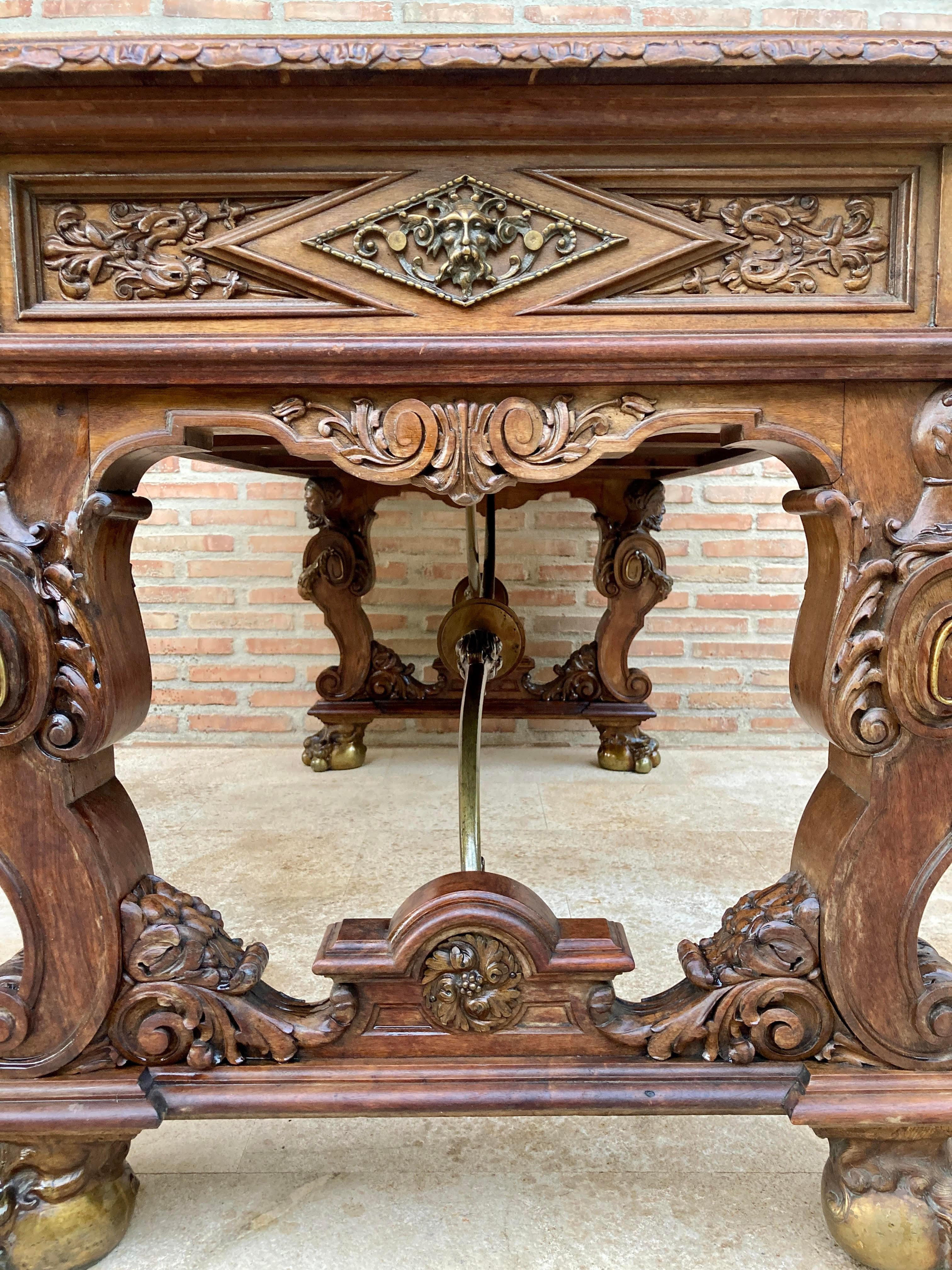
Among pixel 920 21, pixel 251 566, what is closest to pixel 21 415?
pixel 251 566

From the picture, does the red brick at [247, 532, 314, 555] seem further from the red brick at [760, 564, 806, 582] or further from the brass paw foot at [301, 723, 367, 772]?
the red brick at [760, 564, 806, 582]

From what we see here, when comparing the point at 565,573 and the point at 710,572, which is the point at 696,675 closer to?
the point at 710,572

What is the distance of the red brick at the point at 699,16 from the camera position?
2195 mm

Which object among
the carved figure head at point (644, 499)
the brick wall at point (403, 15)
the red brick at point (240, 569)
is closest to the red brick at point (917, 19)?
the brick wall at point (403, 15)

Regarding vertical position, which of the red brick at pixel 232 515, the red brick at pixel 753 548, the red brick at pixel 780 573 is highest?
the red brick at pixel 232 515

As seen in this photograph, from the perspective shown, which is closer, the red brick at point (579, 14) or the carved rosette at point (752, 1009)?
the carved rosette at point (752, 1009)

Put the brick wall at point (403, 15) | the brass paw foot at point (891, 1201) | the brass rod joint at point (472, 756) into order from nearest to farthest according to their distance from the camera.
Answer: the brass paw foot at point (891, 1201)
the brass rod joint at point (472, 756)
the brick wall at point (403, 15)

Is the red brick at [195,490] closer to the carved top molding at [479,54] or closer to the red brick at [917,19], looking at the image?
the carved top molding at [479,54]

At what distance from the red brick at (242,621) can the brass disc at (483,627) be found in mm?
721

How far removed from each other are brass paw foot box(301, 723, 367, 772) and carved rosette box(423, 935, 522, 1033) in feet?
4.73

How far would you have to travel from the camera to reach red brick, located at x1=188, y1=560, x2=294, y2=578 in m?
2.53

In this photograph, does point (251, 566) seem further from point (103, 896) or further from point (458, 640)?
point (103, 896)

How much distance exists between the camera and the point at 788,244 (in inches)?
28.2

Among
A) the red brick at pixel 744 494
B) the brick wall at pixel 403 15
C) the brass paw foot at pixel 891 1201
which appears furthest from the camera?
the red brick at pixel 744 494
